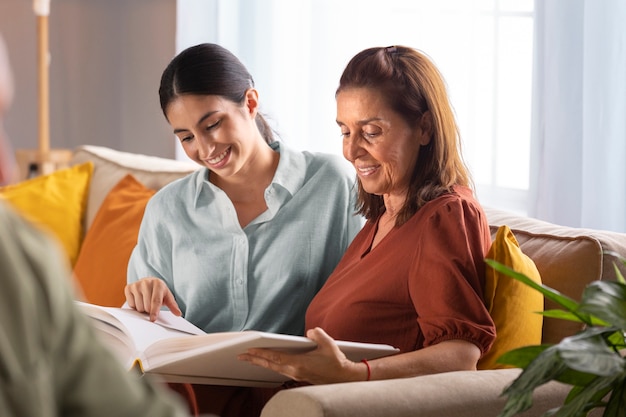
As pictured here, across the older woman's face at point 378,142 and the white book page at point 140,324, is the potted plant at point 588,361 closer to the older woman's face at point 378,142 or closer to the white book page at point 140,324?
the older woman's face at point 378,142

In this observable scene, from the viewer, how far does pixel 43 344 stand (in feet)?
1.53

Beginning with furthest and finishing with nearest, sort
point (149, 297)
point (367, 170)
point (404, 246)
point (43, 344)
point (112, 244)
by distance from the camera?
point (112, 244) → point (149, 297) → point (367, 170) → point (404, 246) → point (43, 344)

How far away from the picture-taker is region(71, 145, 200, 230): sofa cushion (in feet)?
9.12

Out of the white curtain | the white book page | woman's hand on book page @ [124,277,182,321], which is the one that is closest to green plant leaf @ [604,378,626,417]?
the white book page

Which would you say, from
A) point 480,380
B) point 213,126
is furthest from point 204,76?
point 480,380

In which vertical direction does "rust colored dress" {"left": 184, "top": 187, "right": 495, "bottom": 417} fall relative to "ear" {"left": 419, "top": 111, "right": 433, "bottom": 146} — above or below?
below

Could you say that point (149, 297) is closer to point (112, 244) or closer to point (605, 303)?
point (112, 244)

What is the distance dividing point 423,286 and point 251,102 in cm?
75

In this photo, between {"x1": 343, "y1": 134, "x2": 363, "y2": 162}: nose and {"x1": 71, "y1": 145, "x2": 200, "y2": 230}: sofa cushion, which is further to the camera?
{"x1": 71, "y1": 145, "x2": 200, "y2": 230}: sofa cushion

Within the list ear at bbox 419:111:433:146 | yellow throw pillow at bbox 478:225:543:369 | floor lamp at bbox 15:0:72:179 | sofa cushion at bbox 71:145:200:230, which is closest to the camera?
yellow throw pillow at bbox 478:225:543:369

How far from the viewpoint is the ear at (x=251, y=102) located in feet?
6.64

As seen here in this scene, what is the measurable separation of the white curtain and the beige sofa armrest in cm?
95

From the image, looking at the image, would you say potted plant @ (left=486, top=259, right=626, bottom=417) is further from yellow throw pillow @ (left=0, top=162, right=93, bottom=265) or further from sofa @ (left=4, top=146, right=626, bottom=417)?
yellow throw pillow @ (left=0, top=162, right=93, bottom=265)

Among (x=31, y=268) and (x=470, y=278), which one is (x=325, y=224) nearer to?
(x=470, y=278)
